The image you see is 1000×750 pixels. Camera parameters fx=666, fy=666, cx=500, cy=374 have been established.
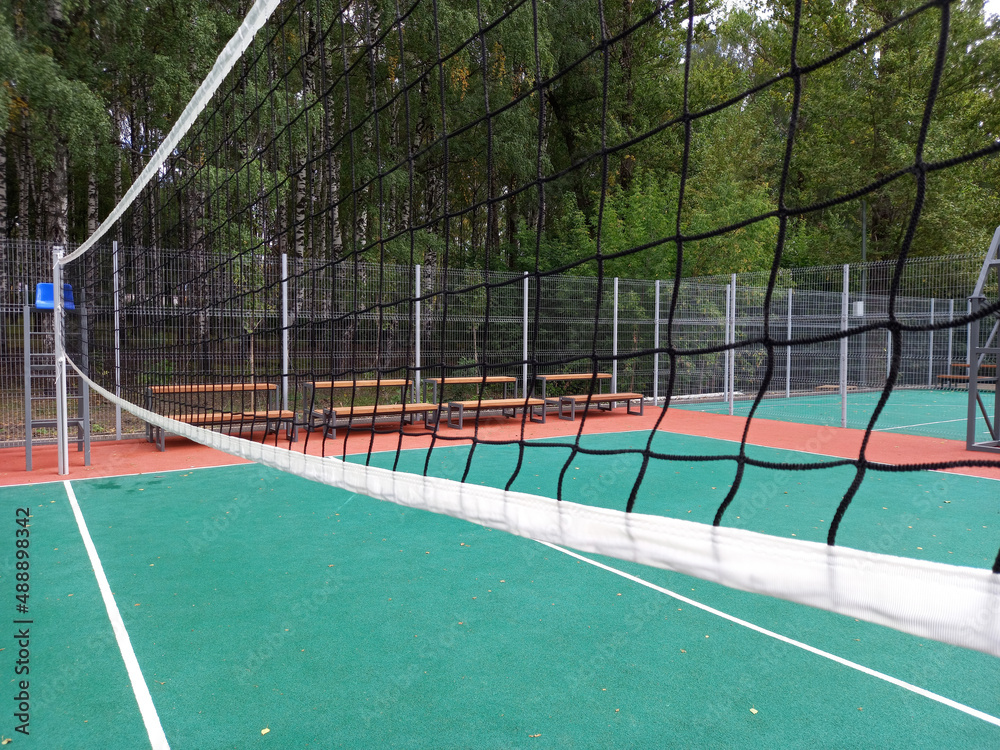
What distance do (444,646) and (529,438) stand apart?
5345 millimetres

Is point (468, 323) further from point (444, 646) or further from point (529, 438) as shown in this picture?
point (444, 646)

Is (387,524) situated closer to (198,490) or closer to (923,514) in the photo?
(198,490)

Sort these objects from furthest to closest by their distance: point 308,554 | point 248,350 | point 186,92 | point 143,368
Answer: point 186,92, point 248,350, point 143,368, point 308,554

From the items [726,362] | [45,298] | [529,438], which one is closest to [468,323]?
[529,438]

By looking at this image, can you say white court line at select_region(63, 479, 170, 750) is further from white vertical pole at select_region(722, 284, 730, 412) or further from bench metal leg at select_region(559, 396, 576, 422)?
white vertical pole at select_region(722, 284, 730, 412)

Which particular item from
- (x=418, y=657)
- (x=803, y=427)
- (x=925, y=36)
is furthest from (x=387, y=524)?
(x=925, y=36)

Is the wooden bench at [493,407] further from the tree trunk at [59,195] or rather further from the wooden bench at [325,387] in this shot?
the tree trunk at [59,195]

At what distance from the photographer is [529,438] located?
25.5 ft

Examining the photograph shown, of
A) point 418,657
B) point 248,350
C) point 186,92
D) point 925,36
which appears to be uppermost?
point 925,36

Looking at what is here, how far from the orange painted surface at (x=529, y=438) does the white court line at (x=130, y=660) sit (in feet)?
5.45

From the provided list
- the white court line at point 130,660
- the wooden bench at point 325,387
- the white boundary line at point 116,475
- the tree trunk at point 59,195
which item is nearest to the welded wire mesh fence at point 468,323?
the wooden bench at point 325,387

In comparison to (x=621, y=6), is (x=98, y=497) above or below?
below

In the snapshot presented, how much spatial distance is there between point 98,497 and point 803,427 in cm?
780

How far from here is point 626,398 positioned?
9320 millimetres
